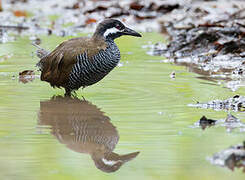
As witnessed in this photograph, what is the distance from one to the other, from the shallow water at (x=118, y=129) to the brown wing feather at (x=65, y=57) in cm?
22

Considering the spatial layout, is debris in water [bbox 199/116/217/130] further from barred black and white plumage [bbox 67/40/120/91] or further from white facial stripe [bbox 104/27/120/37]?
white facial stripe [bbox 104/27/120/37]

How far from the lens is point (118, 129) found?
17.7 feet

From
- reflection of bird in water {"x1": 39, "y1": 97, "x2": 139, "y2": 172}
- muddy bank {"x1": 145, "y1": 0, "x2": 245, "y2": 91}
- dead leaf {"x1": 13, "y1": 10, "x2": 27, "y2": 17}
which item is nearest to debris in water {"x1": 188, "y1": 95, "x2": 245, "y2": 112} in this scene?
muddy bank {"x1": 145, "y1": 0, "x2": 245, "y2": 91}

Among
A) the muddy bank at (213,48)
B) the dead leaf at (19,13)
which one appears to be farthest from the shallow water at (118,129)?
the dead leaf at (19,13)

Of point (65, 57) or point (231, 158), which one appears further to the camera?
point (65, 57)

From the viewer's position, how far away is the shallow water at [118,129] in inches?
168

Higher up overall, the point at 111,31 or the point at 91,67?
the point at 111,31

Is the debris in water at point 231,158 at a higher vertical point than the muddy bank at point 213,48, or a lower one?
higher

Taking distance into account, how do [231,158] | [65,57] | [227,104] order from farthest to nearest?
[65,57], [227,104], [231,158]

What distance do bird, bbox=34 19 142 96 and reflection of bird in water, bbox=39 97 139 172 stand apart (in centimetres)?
35

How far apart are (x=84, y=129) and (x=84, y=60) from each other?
1.84 m

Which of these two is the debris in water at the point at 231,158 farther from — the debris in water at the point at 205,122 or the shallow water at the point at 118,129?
the debris in water at the point at 205,122

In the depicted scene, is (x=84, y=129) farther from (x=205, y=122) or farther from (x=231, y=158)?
(x=231, y=158)

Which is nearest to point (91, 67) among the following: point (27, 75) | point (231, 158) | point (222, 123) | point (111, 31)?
point (111, 31)
